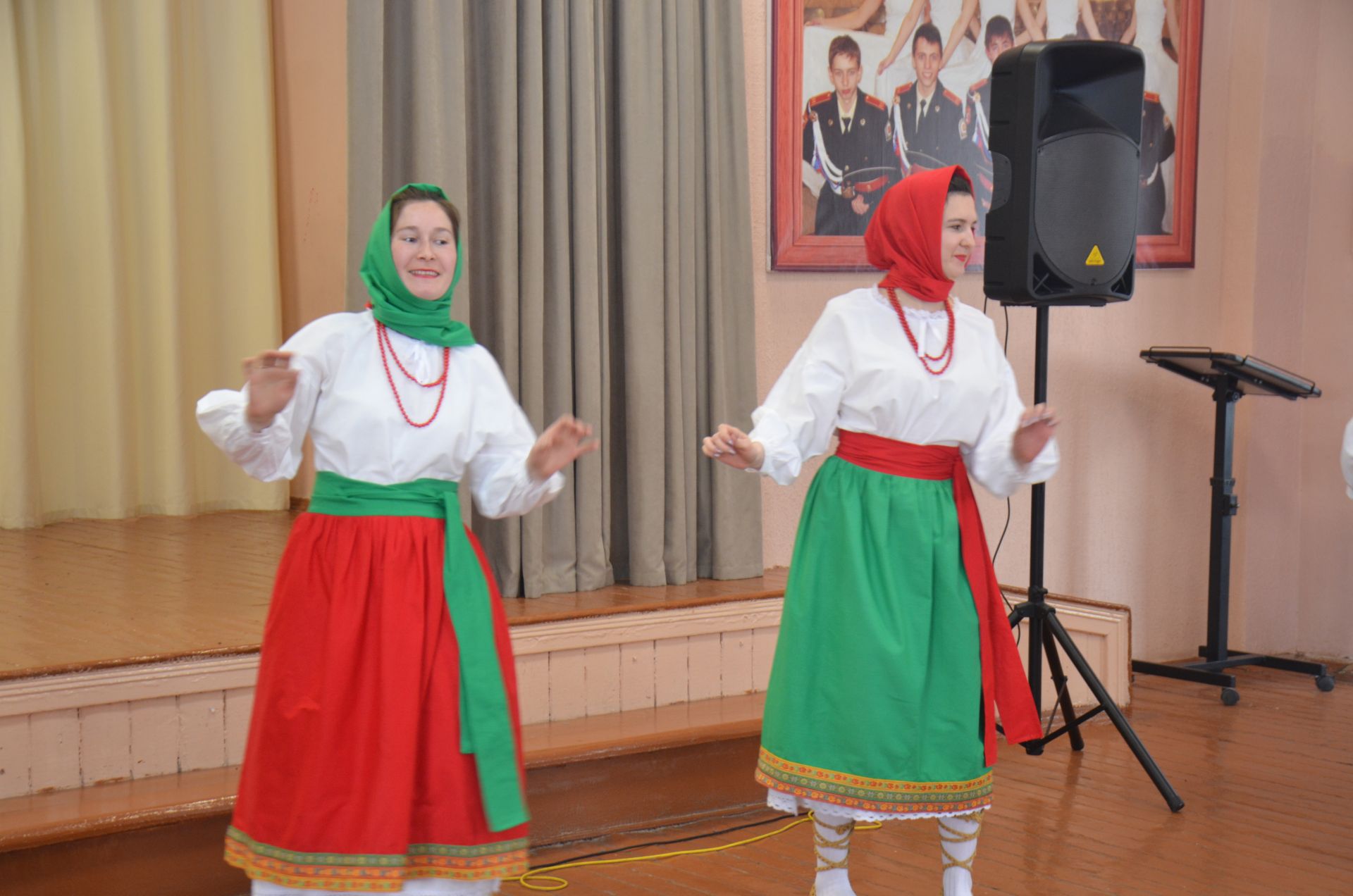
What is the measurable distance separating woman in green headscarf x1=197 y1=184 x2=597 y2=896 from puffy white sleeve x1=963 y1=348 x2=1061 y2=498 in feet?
2.99

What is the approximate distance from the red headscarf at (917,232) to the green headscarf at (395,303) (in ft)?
3.08

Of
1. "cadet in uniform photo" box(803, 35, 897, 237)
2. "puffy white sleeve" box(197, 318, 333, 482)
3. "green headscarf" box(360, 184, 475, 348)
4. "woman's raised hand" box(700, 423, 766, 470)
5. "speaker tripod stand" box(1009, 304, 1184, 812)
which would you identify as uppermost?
"cadet in uniform photo" box(803, 35, 897, 237)

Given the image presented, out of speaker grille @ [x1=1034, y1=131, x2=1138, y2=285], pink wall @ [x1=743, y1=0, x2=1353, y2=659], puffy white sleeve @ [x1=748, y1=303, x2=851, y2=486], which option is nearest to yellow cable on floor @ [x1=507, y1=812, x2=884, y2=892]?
puffy white sleeve @ [x1=748, y1=303, x2=851, y2=486]

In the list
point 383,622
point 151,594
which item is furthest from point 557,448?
→ point 151,594

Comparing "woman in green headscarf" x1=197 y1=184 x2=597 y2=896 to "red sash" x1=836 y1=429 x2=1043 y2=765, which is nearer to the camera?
"woman in green headscarf" x1=197 y1=184 x2=597 y2=896

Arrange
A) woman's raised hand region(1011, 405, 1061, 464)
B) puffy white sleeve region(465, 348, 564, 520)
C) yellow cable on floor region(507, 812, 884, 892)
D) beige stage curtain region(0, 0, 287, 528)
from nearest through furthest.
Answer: puffy white sleeve region(465, 348, 564, 520)
woman's raised hand region(1011, 405, 1061, 464)
yellow cable on floor region(507, 812, 884, 892)
beige stage curtain region(0, 0, 287, 528)

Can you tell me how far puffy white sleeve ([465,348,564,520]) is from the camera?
2422mm

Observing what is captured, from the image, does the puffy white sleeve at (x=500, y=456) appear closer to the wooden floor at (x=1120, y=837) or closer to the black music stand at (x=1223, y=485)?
the wooden floor at (x=1120, y=837)

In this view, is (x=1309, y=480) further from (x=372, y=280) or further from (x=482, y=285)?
(x=372, y=280)

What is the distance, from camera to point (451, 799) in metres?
2.27

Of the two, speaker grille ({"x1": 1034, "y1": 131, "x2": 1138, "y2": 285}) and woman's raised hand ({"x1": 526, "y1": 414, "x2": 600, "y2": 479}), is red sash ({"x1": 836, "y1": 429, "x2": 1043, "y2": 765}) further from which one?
speaker grille ({"x1": 1034, "y1": 131, "x2": 1138, "y2": 285})

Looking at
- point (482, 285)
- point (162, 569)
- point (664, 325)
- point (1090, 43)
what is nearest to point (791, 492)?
point (664, 325)

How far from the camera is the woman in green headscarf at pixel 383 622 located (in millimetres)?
2230

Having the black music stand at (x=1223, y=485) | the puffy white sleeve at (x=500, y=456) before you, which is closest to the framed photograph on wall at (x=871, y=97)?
the black music stand at (x=1223, y=485)
